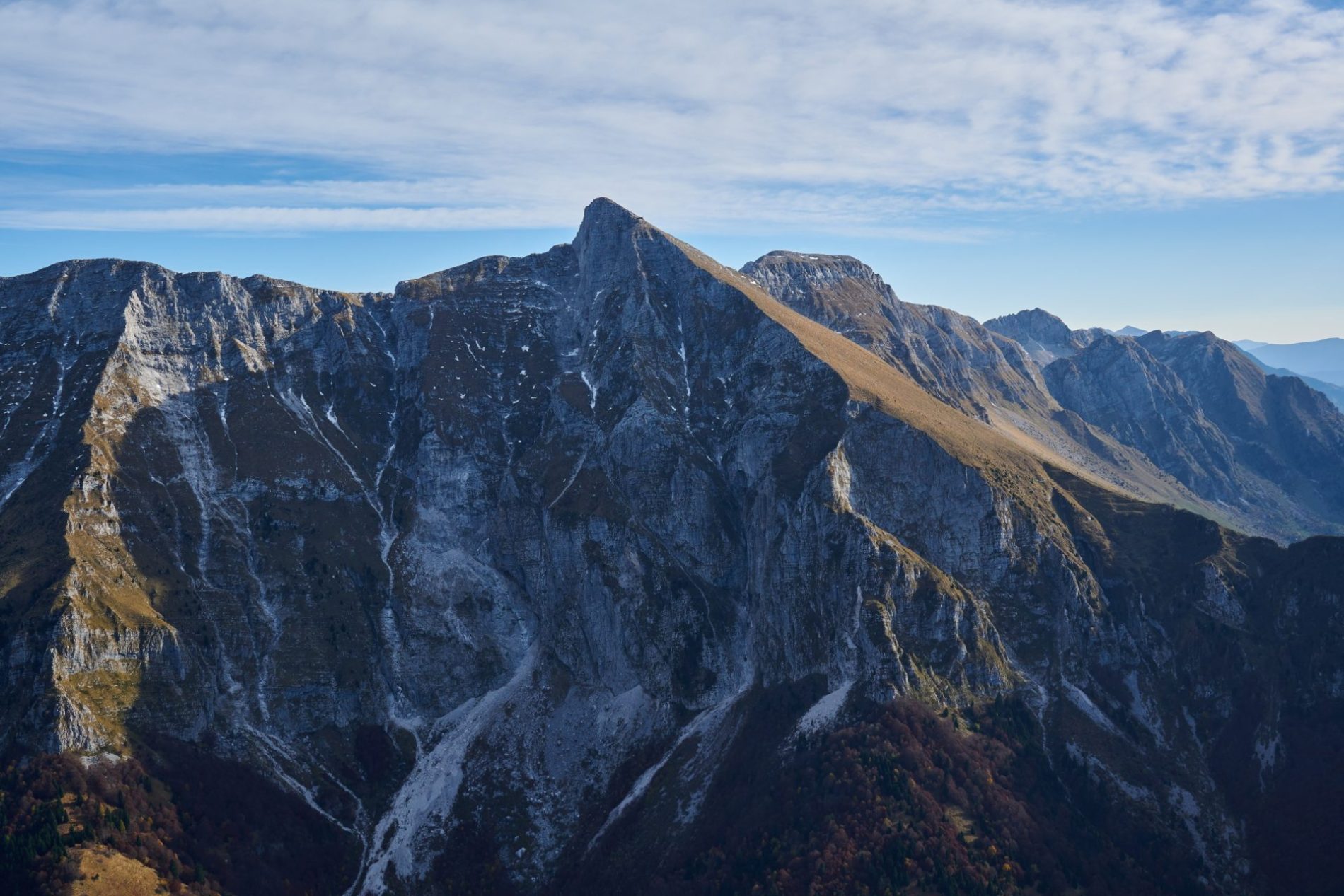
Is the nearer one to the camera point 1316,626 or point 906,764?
point 906,764

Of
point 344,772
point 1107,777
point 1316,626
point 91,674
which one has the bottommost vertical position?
point 344,772

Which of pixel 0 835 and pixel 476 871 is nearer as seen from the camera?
pixel 0 835

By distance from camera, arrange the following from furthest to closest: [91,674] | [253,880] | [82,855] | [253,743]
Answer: [253,743] → [91,674] → [253,880] → [82,855]

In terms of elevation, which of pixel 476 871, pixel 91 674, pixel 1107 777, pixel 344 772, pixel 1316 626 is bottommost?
pixel 476 871

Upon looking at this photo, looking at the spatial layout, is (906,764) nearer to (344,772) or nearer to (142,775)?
(344,772)

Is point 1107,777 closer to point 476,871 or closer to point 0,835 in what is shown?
point 476,871

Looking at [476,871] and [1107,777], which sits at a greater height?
[1107,777]

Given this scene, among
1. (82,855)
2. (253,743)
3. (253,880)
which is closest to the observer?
(82,855)

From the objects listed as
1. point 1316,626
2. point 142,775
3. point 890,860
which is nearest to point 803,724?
point 890,860

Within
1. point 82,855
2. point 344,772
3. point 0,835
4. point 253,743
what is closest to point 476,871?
point 344,772
